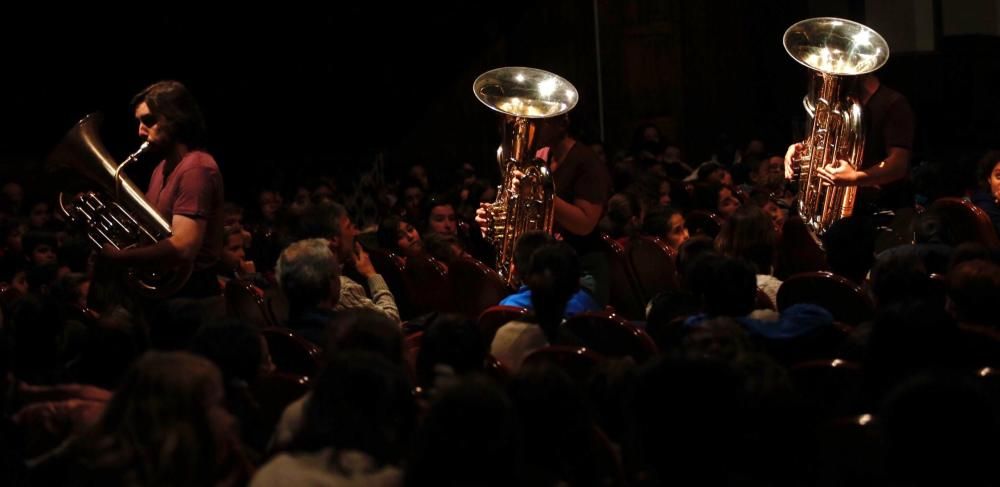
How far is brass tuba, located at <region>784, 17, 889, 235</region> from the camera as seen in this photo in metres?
5.55

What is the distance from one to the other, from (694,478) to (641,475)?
10 cm

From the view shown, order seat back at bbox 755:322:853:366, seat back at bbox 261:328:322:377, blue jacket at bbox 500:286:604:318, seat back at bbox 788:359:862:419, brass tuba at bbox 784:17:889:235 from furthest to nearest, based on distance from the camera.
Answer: brass tuba at bbox 784:17:889:235
blue jacket at bbox 500:286:604:318
seat back at bbox 261:328:322:377
seat back at bbox 755:322:853:366
seat back at bbox 788:359:862:419

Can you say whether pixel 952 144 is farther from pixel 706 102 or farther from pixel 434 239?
pixel 434 239

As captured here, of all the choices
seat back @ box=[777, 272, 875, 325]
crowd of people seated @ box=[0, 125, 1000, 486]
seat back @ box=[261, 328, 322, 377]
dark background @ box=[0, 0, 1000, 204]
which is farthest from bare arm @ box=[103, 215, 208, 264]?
dark background @ box=[0, 0, 1000, 204]

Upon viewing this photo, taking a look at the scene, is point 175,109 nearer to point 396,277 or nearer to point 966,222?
point 396,277

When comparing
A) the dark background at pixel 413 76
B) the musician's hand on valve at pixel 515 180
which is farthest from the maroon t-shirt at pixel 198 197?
the dark background at pixel 413 76

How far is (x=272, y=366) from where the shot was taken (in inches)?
150

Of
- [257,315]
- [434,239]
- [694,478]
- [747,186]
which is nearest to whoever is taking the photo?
[694,478]

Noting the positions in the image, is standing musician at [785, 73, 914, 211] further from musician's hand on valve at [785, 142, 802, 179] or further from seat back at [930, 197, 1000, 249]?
seat back at [930, 197, 1000, 249]

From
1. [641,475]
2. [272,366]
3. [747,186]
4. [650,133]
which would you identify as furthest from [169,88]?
[650,133]

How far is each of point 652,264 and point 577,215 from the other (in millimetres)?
531

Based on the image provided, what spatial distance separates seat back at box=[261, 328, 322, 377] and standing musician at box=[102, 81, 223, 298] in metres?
0.43

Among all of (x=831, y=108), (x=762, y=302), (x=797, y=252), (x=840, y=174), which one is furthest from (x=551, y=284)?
(x=831, y=108)

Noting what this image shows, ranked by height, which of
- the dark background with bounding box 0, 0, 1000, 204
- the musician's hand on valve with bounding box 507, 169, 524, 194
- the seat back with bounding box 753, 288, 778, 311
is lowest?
the seat back with bounding box 753, 288, 778, 311
